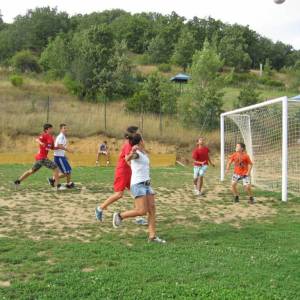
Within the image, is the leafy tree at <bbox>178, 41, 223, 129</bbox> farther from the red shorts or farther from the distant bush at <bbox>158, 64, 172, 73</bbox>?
the distant bush at <bbox>158, 64, 172, 73</bbox>

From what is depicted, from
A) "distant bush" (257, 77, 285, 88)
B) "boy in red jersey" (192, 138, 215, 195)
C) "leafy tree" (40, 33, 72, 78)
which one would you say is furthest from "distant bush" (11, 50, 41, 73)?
"boy in red jersey" (192, 138, 215, 195)

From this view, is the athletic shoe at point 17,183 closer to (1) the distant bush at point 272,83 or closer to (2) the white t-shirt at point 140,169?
(2) the white t-shirt at point 140,169

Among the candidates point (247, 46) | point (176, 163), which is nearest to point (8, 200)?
point (176, 163)

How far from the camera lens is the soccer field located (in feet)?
17.1

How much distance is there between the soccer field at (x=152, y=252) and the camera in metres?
5.23

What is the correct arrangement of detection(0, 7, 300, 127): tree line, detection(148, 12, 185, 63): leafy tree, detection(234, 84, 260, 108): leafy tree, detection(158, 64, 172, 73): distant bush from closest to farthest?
detection(0, 7, 300, 127): tree line
detection(234, 84, 260, 108): leafy tree
detection(158, 64, 172, 73): distant bush
detection(148, 12, 185, 63): leafy tree

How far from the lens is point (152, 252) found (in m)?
6.80

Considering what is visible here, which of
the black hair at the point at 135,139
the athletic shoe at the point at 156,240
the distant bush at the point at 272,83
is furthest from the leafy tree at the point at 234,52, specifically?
the athletic shoe at the point at 156,240

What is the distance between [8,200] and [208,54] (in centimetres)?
3065

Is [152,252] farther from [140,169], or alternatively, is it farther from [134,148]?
[134,148]

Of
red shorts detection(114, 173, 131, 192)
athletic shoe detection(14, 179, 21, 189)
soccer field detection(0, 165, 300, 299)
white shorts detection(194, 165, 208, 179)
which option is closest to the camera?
soccer field detection(0, 165, 300, 299)

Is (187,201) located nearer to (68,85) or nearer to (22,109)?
(22,109)

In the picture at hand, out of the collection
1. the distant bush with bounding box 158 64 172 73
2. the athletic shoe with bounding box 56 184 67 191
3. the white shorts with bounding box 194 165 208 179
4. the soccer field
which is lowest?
the soccer field

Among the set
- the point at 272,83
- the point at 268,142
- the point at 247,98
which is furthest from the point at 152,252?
the point at 272,83
